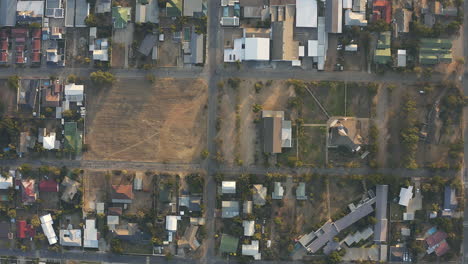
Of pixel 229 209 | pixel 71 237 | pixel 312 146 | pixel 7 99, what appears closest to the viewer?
pixel 229 209

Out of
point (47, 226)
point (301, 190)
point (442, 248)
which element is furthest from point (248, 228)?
point (47, 226)

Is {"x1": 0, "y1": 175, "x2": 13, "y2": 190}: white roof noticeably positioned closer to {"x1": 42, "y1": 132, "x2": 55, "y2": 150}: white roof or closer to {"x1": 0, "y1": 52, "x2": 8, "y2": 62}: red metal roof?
{"x1": 42, "y1": 132, "x2": 55, "y2": 150}: white roof

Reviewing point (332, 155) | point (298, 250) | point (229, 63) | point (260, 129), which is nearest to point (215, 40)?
point (229, 63)

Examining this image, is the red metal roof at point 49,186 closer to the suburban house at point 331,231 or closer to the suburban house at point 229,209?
the suburban house at point 229,209

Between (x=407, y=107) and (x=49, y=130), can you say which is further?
(x=49, y=130)

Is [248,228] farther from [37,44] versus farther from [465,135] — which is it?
[37,44]

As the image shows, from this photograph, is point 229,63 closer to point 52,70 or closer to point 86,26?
point 86,26

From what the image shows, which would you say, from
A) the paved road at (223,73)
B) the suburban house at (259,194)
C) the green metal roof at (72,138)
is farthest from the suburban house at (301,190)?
the green metal roof at (72,138)

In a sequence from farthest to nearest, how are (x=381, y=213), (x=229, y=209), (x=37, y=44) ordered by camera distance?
1. (x=37, y=44)
2. (x=229, y=209)
3. (x=381, y=213)
